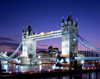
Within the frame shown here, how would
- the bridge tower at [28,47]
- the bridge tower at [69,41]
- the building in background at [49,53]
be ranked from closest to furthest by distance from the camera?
1. the bridge tower at [69,41]
2. the bridge tower at [28,47]
3. the building in background at [49,53]

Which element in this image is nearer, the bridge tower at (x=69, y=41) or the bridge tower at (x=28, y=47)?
the bridge tower at (x=69, y=41)

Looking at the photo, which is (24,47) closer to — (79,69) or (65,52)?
(65,52)

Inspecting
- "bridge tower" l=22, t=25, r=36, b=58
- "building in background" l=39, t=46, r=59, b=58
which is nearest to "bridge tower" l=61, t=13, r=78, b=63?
"bridge tower" l=22, t=25, r=36, b=58

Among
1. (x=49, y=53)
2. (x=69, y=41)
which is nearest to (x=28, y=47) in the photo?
(x=69, y=41)

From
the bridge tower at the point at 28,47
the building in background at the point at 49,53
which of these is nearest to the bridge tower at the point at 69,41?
the bridge tower at the point at 28,47

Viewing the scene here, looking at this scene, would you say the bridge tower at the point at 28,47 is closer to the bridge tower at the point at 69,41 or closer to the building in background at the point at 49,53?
the bridge tower at the point at 69,41

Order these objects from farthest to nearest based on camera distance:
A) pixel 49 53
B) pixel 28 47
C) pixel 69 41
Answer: pixel 49 53, pixel 28 47, pixel 69 41

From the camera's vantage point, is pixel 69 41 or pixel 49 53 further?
pixel 49 53

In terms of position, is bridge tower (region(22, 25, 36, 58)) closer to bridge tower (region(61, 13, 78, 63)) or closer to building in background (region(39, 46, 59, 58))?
bridge tower (region(61, 13, 78, 63))

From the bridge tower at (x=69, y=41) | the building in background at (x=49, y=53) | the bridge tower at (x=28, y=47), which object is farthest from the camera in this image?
the building in background at (x=49, y=53)

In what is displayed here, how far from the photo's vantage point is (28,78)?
16781mm

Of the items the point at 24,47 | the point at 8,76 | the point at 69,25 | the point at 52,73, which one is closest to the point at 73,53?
the point at 69,25

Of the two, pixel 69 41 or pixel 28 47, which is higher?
pixel 69 41

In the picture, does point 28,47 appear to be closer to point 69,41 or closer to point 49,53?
point 69,41
